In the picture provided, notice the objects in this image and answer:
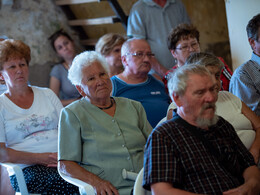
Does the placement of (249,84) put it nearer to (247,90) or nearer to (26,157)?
(247,90)

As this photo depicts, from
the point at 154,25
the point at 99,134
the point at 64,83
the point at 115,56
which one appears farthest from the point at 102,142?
the point at 64,83

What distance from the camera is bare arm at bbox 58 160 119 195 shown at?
79.0 inches

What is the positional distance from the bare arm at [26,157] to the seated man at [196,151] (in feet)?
3.49

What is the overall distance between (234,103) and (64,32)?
2592mm

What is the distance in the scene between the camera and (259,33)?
263cm

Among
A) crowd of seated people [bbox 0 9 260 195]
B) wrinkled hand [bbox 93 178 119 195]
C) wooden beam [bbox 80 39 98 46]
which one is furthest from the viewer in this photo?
wooden beam [bbox 80 39 98 46]

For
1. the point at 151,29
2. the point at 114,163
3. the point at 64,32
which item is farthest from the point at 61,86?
the point at 114,163

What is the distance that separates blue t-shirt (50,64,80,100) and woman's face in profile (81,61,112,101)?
1.74 meters

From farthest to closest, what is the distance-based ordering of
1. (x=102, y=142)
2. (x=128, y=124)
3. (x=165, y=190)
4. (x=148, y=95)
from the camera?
(x=148, y=95) → (x=128, y=124) → (x=102, y=142) → (x=165, y=190)

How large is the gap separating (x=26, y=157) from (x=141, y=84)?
1055 mm

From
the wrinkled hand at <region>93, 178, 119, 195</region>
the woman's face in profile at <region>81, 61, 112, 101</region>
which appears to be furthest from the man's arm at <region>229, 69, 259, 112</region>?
the wrinkled hand at <region>93, 178, 119, 195</region>

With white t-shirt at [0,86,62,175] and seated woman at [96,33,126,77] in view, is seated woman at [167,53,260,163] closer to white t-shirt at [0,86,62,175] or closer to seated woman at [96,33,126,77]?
white t-shirt at [0,86,62,175]

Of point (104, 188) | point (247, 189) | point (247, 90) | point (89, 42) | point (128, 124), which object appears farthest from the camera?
point (89, 42)

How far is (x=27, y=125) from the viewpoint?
261 centimetres
